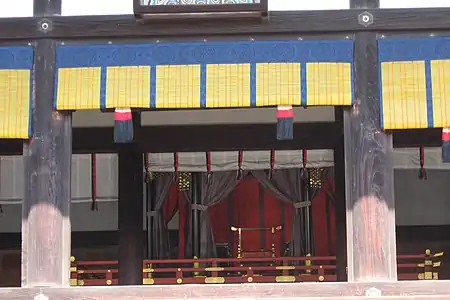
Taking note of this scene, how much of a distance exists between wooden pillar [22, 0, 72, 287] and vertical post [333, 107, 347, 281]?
343cm

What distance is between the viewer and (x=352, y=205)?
22.7 feet

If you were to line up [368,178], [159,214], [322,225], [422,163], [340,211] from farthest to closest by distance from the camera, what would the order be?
[322,225] < [159,214] < [422,163] < [340,211] < [368,178]

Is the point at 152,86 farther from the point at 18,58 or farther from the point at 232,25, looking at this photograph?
the point at 18,58

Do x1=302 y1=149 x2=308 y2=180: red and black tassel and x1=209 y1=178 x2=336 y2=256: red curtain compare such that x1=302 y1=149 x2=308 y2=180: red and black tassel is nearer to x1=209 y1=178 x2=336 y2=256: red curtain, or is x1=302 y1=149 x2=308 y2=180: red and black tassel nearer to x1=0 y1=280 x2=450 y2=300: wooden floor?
x1=209 y1=178 x2=336 y2=256: red curtain

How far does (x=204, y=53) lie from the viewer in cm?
711

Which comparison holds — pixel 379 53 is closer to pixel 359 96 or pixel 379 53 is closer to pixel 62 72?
pixel 359 96

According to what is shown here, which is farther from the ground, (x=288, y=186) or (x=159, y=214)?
(x=288, y=186)

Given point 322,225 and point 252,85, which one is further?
point 322,225

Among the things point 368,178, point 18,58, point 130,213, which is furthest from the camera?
point 130,213

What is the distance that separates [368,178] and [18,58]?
2967 millimetres

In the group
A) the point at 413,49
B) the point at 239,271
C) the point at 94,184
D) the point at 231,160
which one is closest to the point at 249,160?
the point at 231,160

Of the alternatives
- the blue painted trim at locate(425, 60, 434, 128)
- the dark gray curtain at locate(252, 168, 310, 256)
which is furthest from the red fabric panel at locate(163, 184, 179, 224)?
the blue painted trim at locate(425, 60, 434, 128)

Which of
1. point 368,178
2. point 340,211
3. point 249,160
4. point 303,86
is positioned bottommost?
point 340,211

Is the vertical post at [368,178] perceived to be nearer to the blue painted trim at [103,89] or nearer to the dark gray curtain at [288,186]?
the blue painted trim at [103,89]
